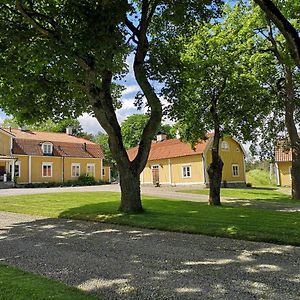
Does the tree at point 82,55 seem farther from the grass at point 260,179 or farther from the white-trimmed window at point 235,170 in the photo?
the grass at point 260,179

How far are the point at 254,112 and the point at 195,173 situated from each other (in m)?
19.7

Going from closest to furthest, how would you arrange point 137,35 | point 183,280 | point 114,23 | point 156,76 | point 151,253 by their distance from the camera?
1. point 183,280
2. point 151,253
3. point 114,23
4. point 137,35
5. point 156,76

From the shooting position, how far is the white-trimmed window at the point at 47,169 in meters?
42.5

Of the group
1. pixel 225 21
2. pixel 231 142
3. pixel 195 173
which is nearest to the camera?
pixel 225 21

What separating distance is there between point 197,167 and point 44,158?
19048 millimetres

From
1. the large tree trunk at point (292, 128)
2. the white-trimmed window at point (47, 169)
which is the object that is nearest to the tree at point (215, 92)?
the large tree trunk at point (292, 128)

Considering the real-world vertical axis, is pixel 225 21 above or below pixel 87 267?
above

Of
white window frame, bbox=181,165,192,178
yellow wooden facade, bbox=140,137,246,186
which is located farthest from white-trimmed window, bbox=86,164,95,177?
white window frame, bbox=181,165,192,178

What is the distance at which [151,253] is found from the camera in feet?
23.1

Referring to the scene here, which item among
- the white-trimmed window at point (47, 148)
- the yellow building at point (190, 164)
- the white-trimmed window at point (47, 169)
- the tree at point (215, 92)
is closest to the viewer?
the tree at point (215, 92)

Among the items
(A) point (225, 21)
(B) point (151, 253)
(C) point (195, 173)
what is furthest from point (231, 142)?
(B) point (151, 253)

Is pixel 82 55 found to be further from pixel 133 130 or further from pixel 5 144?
pixel 133 130

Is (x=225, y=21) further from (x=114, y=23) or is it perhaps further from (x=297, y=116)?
(x=114, y=23)

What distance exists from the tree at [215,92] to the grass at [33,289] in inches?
449
